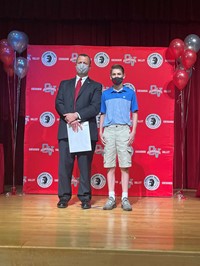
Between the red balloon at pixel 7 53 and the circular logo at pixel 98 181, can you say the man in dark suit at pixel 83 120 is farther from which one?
the red balloon at pixel 7 53

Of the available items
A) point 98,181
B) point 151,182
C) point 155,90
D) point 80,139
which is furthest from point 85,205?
point 155,90

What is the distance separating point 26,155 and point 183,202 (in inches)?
78.6

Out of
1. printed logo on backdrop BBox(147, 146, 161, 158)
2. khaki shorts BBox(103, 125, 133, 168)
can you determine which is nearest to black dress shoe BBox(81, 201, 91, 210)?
khaki shorts BBox(103, 125, 133, 168)

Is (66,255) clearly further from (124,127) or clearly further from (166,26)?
(166,26)

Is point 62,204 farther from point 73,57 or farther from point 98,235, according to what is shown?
point 73,57

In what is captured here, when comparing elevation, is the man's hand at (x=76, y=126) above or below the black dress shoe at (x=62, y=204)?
above

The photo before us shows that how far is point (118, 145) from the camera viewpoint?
4.08m

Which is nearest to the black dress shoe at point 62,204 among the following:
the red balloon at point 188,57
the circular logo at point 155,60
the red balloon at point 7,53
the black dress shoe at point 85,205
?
the black dress shoe at point 85,205

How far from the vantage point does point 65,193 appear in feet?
13.5

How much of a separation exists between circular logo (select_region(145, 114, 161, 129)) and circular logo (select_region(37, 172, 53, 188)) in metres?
1.40

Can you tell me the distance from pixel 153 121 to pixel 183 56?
863mm

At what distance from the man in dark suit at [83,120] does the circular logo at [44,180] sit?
3.20 feet

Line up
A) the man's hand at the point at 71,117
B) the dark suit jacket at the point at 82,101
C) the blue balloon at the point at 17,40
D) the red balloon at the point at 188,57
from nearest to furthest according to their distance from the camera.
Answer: the man's hand at the point at 71,117
the dark suit jacket at the point at 82,101
the red balloon at the point at 188,57
the blue balloon at the point at 17,40

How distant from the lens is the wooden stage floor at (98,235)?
2525 mm
